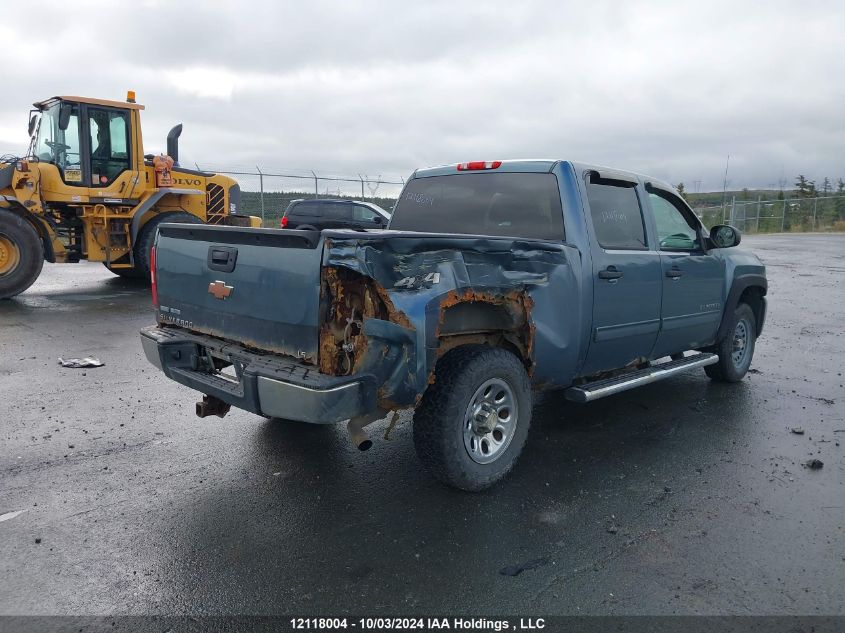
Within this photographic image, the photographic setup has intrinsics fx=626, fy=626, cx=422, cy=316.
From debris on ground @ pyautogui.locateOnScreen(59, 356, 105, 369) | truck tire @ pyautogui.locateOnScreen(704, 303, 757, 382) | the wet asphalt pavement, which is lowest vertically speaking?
the wet asphalt pavement

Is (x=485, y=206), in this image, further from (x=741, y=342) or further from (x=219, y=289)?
(x=741, y=342)

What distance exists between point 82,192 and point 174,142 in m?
2.64

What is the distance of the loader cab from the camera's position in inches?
442

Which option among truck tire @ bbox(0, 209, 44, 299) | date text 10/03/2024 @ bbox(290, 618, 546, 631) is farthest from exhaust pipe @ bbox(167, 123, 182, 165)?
date text 10/03/2024 @ bbox(290, 618, 546, 631)

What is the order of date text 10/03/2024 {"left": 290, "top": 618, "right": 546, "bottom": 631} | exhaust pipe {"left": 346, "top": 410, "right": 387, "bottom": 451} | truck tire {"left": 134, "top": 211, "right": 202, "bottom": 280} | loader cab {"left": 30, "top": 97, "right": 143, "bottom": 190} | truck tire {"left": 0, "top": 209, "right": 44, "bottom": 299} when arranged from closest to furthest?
date text 10/03/2024 {"left": 290, "top": 618, "right": 546, "bottom": 631}
exhaust pipe {"left": 346, "top": 410, "right": 387, "bottom": 451}
truck tire {"left": 0, "top": 209, "right": 44, "bottom": 299}
loader cab {"left": 30, "top": 97, "right": 143, "bottom": 190}
truck tire {"left": 134, "top": 211, "right": 202, "bottom": 280}

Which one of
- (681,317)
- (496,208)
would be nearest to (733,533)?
(681,317)

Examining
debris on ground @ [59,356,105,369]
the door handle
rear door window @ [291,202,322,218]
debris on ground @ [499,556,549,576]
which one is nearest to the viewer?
debris on ground @ [499,556,549,576]

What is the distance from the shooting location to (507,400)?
3908 mm

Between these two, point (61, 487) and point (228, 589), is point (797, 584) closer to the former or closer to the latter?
point (228, 589)

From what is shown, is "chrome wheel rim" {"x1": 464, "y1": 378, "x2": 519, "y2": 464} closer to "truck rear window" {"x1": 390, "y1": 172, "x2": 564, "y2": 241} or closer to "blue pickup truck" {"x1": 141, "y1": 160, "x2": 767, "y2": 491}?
"blue pickup truck" {"x1": 141, "y1": 160, "x2": 767, "y2": 491}

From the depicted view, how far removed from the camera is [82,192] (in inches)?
446

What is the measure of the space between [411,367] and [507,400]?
90 centimetres

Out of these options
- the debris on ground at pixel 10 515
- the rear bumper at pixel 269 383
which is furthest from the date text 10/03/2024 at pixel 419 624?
the debris on ground at pixel 10 515

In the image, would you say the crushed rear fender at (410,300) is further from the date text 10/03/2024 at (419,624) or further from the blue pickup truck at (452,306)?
the date text 10/03/2024 at (419,624)
